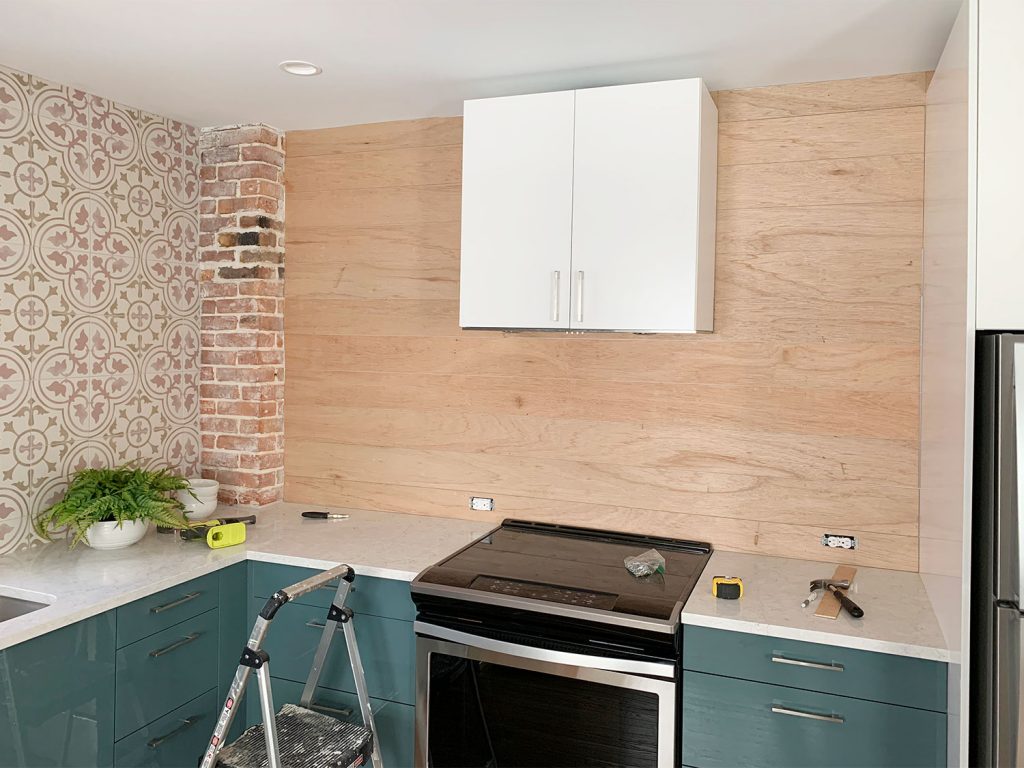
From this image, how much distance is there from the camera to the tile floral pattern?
2430 millimetres

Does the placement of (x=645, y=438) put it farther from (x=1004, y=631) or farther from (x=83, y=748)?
(x=83, y=748)

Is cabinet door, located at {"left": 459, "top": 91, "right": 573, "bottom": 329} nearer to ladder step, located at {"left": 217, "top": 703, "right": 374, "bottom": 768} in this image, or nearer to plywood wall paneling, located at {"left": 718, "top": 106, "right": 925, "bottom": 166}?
plywood wall paneling, located at {"left": 718, "top": 106, "right": 925, "bottom": 166}

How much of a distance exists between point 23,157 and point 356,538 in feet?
5.26

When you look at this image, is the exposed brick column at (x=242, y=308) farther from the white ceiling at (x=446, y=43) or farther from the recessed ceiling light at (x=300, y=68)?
the recessed ceiling light at (x=300, y=68)

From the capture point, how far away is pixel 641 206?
Answer: 2.26 metres

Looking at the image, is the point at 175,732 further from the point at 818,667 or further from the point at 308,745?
the point at 818,667

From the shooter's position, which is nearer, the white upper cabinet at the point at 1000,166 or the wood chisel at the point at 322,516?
the white upper cabinet at the point at 1000,166

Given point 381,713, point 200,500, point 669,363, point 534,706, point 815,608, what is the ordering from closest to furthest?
point 815,608 → point 534,706 → point 381,713 → point 669,363 → point 200,500

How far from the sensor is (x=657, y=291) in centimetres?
226

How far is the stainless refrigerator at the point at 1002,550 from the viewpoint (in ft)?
5.21

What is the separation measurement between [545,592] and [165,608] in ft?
3.66

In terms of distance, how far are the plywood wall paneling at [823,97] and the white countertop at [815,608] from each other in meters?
1.41

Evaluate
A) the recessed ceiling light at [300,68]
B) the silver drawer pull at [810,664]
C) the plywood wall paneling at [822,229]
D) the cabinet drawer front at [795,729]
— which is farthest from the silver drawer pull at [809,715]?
the recessed ceiling light at [300,68]

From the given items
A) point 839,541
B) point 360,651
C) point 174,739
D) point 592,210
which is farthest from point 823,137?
point 174,739
